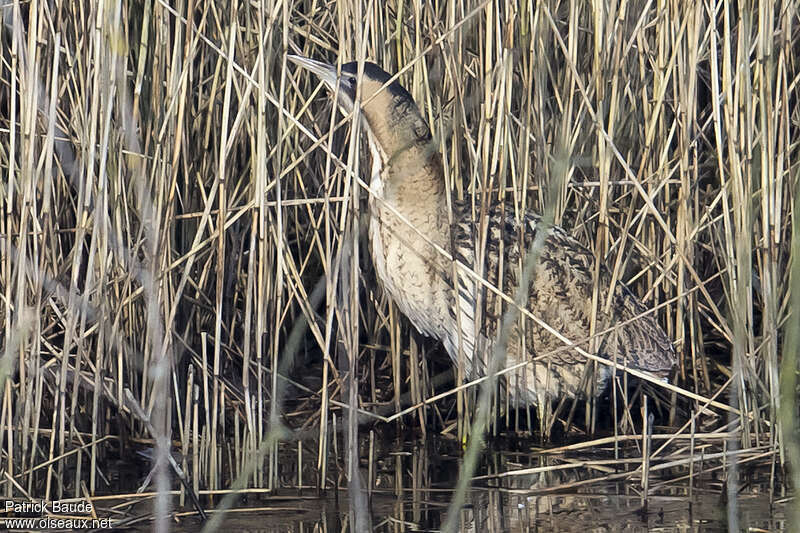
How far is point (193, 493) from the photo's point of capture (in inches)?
89.9

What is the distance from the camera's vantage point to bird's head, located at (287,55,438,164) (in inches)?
116

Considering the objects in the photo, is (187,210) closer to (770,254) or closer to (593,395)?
(593,395)

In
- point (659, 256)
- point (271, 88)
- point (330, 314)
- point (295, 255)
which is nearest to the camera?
point (330, 314)

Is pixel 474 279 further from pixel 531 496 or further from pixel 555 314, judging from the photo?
pixel 531 496

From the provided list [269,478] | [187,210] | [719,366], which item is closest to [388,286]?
[187,210]

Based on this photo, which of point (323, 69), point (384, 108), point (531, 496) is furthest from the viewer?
point (384, 108)

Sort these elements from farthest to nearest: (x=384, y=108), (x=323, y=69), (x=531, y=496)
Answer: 1. (x=384, y=108)
2. (x=323, y=69)
3. (x=531, y=496)

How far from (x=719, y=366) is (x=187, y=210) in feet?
5.25

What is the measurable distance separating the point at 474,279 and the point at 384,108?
1.87ft

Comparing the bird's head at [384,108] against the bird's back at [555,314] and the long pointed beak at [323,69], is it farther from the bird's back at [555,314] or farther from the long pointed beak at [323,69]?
the bird's back at [555,314]

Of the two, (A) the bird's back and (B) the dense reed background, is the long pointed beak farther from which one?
(A) the bird's back

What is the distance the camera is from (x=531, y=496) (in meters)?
2.59

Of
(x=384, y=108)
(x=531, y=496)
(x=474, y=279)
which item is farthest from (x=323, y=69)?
(x=531, y=496)

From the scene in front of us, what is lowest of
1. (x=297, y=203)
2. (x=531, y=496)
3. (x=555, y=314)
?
(x=531, y=496)
